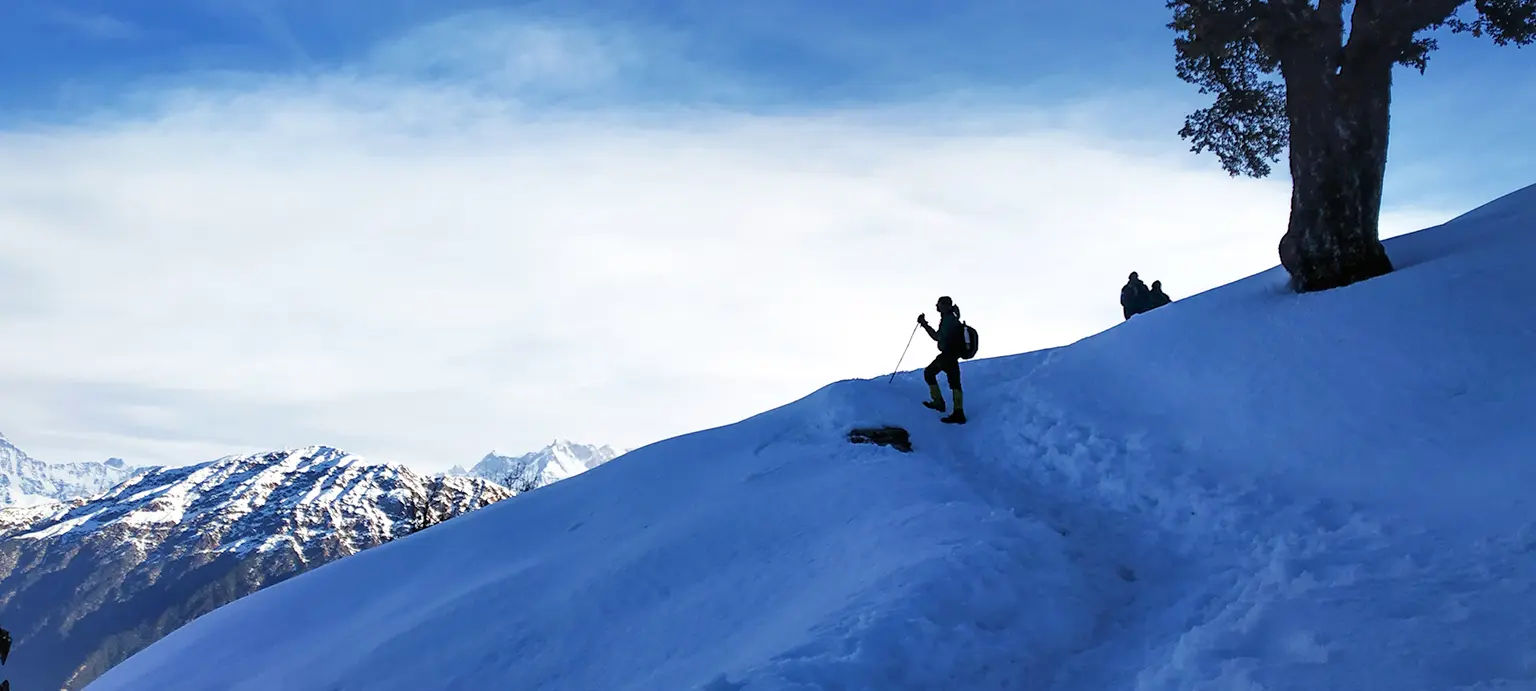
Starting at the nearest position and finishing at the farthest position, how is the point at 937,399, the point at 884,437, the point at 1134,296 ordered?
the point at 884,437 < the point at 937,399 < the point at 1134,296

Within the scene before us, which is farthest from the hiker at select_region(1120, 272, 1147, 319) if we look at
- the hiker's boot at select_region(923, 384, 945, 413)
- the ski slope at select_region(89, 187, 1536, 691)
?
the hiker's boot at select_region(923, 384, 945, 413)

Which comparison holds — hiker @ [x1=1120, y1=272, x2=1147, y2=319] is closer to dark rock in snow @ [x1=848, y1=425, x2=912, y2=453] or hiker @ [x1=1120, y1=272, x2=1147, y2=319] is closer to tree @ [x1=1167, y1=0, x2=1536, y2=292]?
tree @ [x1=1167, y1=0, x2=1536, y2=292]

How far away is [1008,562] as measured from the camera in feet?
31.2

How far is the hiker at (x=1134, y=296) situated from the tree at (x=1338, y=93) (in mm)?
9325

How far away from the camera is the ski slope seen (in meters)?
7.62

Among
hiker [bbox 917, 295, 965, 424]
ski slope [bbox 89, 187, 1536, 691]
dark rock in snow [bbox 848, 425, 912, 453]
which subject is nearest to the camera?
ski slope [bbox 89, 187, 1536, 691]

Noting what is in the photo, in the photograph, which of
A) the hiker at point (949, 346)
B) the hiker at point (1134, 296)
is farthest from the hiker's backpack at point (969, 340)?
the hiker at point (1134, 296)

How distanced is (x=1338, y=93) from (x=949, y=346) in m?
9.87

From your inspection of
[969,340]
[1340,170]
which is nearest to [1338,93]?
[1340,170]

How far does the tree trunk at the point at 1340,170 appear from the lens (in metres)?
16.8

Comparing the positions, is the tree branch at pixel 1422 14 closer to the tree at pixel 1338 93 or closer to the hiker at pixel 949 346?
the tree at pixel 1338 93

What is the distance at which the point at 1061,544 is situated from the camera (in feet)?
34.6

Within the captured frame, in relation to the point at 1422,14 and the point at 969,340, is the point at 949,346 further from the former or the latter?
the point at 1422,14

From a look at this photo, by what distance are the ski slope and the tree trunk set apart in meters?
1.02
